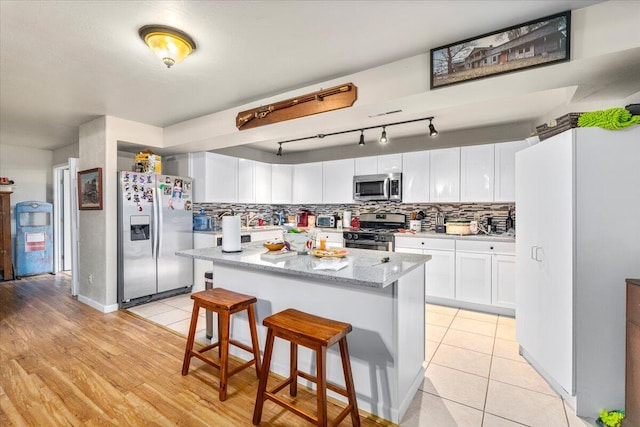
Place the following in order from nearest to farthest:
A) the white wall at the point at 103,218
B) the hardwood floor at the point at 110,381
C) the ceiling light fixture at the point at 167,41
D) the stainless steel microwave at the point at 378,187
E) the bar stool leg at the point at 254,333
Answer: the hardwood floor at the point at 110,381 < the ceiling light fixture at the point at 167,41 < the bar stool leg at the point at 254,333 < the white wall at the point at 103,218 < the stainless steel microwave at the point at 378,187

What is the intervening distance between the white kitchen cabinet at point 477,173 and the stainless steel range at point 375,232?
1.00 meters

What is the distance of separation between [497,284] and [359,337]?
7.85 ft

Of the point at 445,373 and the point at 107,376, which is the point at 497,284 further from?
the point at 107,376

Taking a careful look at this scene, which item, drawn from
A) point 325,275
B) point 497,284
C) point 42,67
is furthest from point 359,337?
point 42,67

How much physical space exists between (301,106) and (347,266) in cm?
163

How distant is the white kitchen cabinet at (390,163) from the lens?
4.48 metres

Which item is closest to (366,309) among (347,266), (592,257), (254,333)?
(347,266)

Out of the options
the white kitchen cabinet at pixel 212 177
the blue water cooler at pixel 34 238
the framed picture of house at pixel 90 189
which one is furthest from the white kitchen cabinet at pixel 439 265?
the blue water cooler at pixel 34 238

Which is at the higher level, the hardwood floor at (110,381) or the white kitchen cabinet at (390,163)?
the white kitchen cabinet at (390,163)

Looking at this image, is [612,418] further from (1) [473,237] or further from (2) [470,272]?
(1) [473,237]

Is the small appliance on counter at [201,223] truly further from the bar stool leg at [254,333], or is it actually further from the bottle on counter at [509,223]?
the bottle on counter at [509,223]

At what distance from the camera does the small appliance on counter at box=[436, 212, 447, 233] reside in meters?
4.23

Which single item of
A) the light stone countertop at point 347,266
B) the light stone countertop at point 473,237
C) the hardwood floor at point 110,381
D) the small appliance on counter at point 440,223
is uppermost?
the small appliance on counter at point 440,223

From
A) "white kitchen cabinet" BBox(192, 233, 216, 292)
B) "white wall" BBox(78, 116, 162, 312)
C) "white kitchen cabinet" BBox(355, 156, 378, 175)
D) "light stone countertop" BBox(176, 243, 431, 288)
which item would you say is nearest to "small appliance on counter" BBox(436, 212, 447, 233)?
"white kitchen cabinet" BBox(355, 156, 378, 175)
